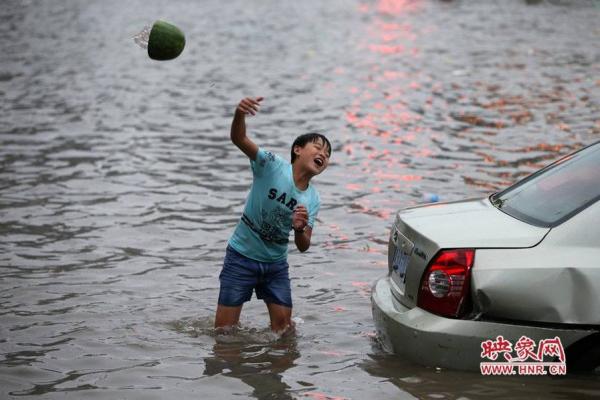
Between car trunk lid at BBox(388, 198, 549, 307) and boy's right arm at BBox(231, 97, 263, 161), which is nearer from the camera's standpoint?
car trunk lid at BBox(388, 198, 549, 307)

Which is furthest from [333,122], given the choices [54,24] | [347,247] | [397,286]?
[54,24]

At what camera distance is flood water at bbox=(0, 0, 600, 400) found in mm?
6371

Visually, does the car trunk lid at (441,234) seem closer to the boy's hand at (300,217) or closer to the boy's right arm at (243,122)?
the boy's hand at (300,217)

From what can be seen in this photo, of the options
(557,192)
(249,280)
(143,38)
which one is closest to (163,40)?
(143,38)

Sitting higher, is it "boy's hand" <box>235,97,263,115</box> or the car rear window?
"boy's hand" <box>235,97,263,115</box>

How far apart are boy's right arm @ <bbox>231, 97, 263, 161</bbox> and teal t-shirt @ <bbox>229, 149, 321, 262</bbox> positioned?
0.34ft

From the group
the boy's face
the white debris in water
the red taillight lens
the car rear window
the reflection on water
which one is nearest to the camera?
the red taillight lens

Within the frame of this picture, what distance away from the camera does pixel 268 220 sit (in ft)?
21.8

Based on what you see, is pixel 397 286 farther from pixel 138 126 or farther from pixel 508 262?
pixel 138 126

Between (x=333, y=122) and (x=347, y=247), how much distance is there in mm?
7138

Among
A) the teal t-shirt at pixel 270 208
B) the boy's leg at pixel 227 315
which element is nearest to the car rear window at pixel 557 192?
the teal t-shirt at pixel 270 208

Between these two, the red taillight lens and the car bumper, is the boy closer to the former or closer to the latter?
the car bumper

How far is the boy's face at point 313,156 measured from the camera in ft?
21.4

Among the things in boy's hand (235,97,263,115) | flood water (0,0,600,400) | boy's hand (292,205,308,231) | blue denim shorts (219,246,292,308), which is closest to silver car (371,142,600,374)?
flood water (0,0,600,400)
